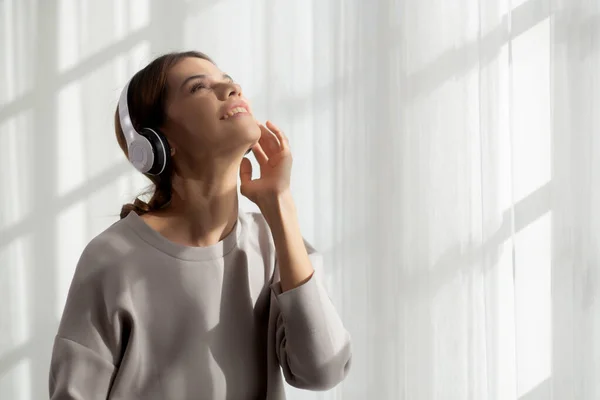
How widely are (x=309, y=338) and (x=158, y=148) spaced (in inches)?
13.3

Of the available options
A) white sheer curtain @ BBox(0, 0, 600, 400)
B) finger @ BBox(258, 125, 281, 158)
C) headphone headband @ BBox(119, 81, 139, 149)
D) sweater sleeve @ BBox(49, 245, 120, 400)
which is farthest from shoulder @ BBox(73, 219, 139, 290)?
white sheer curtain @ BBox(0, 0, 600, 400)

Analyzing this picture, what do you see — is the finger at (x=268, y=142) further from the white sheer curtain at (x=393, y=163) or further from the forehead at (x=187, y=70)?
the white sheer curtain at (x=393, y=163)

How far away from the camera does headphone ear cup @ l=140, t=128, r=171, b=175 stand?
105 centimetres

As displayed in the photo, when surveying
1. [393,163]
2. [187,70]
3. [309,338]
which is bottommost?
[393,163]

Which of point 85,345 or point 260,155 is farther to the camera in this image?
point 260,155

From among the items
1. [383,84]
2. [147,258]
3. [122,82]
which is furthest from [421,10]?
[147,258]

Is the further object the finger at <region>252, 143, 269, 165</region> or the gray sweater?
the finger at <region>252, 143, 269, 165</region>

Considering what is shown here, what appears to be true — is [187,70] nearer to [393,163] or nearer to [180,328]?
[180,328]

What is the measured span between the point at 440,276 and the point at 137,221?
3.23 feet

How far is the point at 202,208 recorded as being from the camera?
108cm

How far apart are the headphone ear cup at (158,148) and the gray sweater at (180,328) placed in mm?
77

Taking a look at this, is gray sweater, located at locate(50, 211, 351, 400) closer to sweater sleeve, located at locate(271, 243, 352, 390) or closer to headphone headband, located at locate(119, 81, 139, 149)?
sweater sleeve, located at locate(271, 243, 352, 390)

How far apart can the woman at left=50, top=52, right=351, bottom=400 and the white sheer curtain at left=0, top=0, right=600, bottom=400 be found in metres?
0.78

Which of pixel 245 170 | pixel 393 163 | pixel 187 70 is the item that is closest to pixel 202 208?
pixel 245 170
